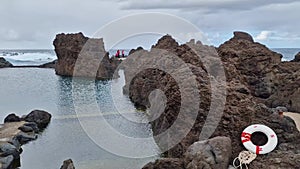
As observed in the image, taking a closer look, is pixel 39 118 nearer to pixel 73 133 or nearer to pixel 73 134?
pixel 73 133

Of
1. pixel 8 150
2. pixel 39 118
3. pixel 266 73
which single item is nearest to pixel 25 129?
pixel 39 118

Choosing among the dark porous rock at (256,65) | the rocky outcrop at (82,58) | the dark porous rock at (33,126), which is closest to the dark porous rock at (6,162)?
the dark porous rock at (33,126)

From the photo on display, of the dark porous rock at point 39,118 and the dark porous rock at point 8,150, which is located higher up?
the dark porous rock at point 39,118

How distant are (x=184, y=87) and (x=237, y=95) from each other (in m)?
1.42

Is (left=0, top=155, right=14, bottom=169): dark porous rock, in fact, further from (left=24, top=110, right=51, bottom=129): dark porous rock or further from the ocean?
(left=24, top=110, right=51, bottom=129): dark porous rock

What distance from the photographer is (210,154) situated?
28.7 ft

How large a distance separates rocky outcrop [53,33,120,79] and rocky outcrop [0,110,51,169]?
2782 centimetres

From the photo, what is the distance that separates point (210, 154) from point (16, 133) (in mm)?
11379

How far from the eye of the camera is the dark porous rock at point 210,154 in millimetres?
8672

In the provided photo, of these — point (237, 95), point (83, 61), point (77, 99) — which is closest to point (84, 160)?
point (237, 95)

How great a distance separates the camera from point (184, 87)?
10.6m

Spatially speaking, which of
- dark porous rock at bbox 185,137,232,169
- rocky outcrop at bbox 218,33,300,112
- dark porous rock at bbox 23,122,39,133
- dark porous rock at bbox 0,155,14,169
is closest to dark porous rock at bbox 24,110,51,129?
dark porous rock at bbox 23,122,39,133

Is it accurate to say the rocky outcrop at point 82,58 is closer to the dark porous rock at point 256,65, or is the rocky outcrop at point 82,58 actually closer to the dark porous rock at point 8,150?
the dark porous rock at point 256,65

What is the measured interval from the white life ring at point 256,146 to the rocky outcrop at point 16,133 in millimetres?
7817
